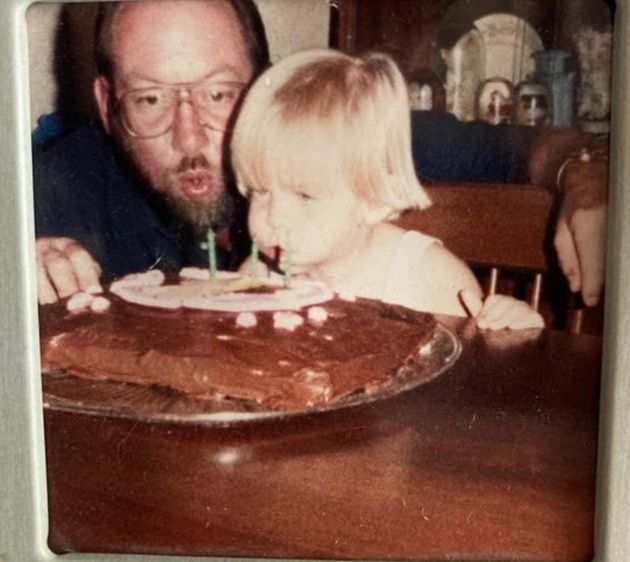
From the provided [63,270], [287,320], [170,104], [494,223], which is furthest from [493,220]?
[63,270]

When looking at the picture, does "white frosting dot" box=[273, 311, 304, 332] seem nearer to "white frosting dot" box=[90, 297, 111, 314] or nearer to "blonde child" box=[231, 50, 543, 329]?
"blonde child" box=[231, 50, 543, 329]

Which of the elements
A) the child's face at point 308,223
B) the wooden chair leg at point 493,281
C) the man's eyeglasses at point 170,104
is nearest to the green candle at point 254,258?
the child's face at point 308,223

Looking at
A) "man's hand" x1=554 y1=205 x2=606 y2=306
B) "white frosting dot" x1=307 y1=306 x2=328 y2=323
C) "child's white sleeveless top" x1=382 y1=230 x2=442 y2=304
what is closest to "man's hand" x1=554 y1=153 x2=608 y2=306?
"man's hand" x1=554 y1=205 x2=606 y2=306

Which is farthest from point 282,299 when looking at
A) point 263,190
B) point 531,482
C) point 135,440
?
point 531,482

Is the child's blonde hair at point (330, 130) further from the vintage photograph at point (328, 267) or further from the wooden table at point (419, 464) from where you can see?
the wooden table at point (419, 464)

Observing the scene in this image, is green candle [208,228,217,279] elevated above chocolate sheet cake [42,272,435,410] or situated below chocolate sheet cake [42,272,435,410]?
above

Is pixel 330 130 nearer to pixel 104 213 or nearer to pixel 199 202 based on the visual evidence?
pixel 199 202
